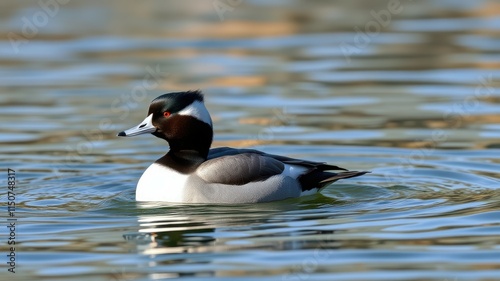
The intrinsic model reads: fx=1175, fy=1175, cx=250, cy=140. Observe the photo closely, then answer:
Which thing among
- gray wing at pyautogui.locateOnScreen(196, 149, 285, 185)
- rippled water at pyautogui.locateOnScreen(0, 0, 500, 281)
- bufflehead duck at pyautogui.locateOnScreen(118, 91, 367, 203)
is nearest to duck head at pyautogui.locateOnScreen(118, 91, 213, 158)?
bufflehead duck at pyautogui.locateOnScreen(118, 91, 367, 203)

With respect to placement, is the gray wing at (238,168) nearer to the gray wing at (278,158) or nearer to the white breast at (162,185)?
the gray wing at (278,158)

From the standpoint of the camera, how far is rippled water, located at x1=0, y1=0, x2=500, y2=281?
30.9 ft

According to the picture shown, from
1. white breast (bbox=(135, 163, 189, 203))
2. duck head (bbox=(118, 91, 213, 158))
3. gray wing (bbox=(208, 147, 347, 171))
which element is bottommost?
white breast (bbox=(135, 163, 189, 203))

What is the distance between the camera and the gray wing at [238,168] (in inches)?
454

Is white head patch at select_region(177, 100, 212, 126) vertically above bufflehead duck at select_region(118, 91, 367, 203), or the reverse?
white head patch at select_region(177, 100, 212, 126)

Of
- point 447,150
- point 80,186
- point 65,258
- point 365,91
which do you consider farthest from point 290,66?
point 65,258

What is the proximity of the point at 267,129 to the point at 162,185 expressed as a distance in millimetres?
4563

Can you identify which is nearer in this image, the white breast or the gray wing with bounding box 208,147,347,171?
the white breast

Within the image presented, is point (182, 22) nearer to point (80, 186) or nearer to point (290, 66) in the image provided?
point (290, 66)

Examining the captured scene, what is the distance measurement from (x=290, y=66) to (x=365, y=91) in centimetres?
266

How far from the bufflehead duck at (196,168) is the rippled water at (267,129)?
170 millimetres

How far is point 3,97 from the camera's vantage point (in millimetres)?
18828

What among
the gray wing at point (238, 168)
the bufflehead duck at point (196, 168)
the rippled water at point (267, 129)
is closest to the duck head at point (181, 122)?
the bufflehead duck at point (196, 168)

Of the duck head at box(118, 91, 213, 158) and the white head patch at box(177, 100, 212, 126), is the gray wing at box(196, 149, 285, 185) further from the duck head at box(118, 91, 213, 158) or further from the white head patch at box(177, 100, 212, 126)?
the white head patch at box(177, 100, 212, 126)
